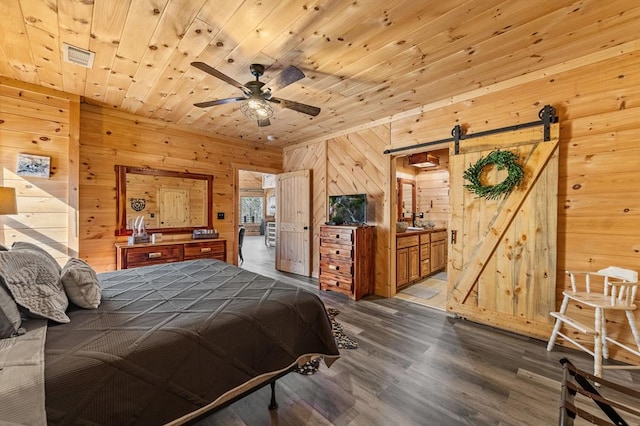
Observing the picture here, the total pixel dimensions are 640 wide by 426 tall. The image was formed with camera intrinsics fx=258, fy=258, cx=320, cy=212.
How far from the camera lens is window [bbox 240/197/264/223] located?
41.5ft

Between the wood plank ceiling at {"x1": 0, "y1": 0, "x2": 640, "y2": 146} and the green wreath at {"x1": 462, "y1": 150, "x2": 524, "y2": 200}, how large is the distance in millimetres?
857

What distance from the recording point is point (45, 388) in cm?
93

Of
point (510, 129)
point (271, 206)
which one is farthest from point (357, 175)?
point (271, 206)

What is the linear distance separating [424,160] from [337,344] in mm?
4164

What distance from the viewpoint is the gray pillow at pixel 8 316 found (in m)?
1.16

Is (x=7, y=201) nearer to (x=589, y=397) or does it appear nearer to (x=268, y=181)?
(x=589, y=397)

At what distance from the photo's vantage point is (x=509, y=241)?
285cm

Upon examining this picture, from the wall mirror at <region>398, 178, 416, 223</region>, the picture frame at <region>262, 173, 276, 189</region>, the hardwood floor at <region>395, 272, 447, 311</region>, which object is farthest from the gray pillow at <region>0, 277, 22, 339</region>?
the picture frame at <region>262, 173, 276, 189</region>

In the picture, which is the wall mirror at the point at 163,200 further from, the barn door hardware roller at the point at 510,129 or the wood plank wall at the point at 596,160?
the wood plank wall at the point at 596,160

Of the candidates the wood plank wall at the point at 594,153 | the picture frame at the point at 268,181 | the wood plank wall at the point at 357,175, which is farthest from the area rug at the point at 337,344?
the picture frame at the point at 268,181

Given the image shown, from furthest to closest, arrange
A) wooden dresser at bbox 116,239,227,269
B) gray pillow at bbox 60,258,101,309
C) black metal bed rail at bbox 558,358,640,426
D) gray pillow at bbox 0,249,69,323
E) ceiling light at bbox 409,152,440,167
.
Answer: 1. ceiling light at bbox 409,152,440,167
2. wooden dresser at bbox 116,239,227,269
3. gray pillow at bbox 60,258,101,309
4. gray pillow at bbox 0,249,69,323
5. black metal bed rail at bbox 558,358,640,426

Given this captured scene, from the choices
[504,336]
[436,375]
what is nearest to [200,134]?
[436,375]

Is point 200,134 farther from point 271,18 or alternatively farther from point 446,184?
point 446,184

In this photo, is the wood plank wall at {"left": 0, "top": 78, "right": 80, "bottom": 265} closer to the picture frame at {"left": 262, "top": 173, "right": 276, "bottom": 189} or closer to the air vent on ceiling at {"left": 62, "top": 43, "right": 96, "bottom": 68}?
the air vent on ceiling at {"left": 62, "top": 43, "right": 96, "bottom": 68}
